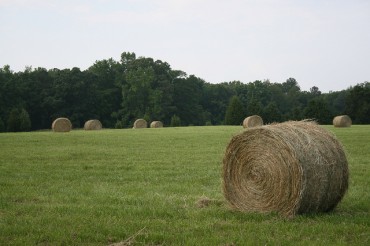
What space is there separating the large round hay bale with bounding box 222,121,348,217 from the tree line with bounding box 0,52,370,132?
5389 centimetres

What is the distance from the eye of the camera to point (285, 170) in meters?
8.65

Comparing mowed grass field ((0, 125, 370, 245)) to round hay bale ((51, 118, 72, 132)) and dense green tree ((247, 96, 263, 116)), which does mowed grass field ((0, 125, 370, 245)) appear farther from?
dense green tree ((247, 96, 263, 116))

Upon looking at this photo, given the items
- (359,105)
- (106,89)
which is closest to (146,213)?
(359,105)

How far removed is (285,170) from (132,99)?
80.9 meters

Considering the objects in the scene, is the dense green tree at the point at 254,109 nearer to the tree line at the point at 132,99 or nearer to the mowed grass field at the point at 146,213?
the tree line at the point at 132,99

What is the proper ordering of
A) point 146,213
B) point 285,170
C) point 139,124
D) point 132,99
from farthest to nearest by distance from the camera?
point 132,99
point 139,124
point 285,170
point 146,213

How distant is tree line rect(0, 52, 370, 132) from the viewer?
7806 cm

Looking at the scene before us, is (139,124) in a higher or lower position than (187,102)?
lower

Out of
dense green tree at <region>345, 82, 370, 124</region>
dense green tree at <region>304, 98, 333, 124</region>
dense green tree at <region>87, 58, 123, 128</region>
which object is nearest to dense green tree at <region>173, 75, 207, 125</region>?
dense green tree at <region>87, 58, 123, 128</region>

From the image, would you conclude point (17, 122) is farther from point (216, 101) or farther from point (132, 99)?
point (216, 101)

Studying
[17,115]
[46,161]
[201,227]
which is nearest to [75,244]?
[201,227]

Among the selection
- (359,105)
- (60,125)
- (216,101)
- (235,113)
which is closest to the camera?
(60,125)

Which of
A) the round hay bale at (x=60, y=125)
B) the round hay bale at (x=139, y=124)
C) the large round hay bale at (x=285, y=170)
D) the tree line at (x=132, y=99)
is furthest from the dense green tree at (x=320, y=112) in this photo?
the large round hay bale at (x=285, y=170)

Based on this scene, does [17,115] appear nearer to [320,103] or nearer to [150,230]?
[320,103]
